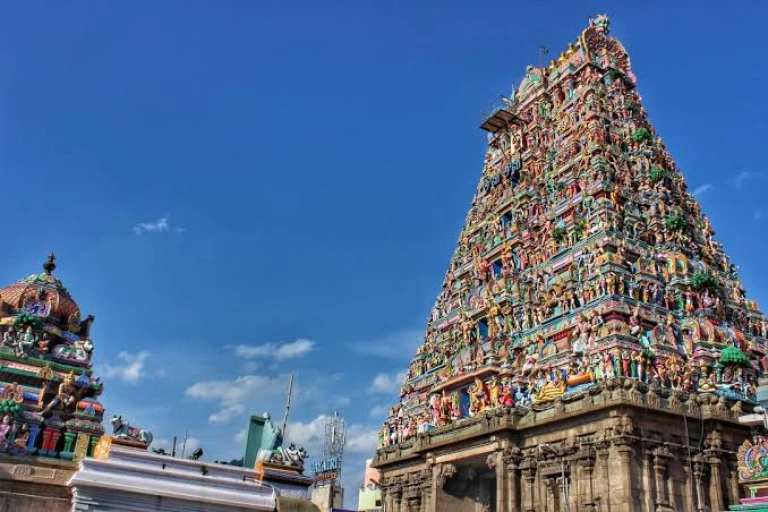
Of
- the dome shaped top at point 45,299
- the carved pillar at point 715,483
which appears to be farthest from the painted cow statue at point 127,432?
the carved pillar at point 715,483

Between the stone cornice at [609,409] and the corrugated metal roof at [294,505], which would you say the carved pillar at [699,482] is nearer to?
the stone cornice at [609,409]

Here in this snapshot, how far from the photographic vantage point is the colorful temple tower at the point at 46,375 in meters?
26.5

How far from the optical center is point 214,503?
15414 millimetres

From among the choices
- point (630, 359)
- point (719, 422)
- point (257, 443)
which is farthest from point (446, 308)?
point (257, 443)

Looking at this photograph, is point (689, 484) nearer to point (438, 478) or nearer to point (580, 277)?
point (580, 277)

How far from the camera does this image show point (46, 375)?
3011 centimetres

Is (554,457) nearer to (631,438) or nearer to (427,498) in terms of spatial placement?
(631,438)

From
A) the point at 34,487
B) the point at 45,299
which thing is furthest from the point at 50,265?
the point at 34,487

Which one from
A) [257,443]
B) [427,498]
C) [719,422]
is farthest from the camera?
[427,498]

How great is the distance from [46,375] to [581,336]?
84.4 feet

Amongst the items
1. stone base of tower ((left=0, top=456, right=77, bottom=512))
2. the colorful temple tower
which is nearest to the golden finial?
the colorful temple tower

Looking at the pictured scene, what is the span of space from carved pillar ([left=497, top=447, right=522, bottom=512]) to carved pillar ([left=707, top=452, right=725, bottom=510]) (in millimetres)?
8443

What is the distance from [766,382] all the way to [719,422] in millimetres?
5140

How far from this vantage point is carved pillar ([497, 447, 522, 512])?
32469mm
